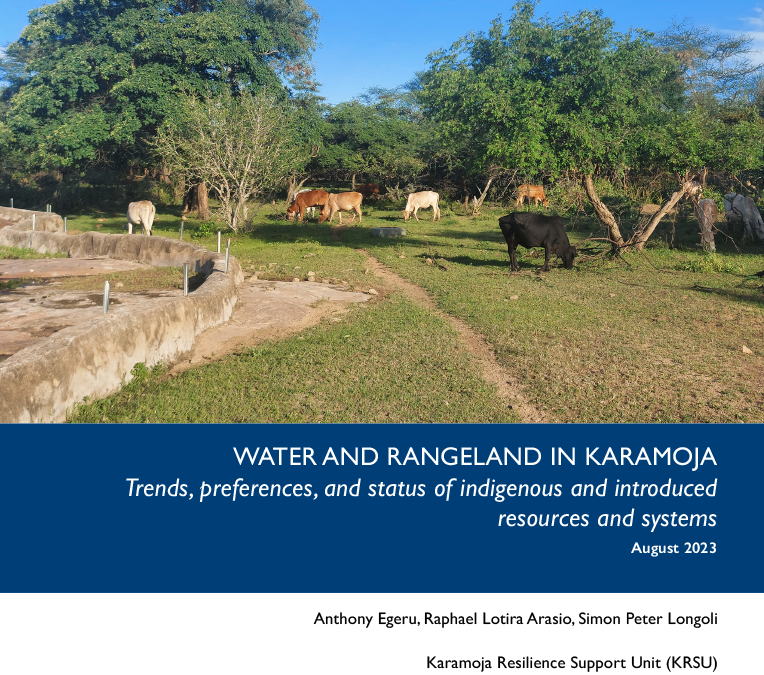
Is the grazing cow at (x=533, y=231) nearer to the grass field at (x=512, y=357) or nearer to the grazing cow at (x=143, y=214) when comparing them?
the grass field at (x=512, y=357)

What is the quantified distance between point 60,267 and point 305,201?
13.2m

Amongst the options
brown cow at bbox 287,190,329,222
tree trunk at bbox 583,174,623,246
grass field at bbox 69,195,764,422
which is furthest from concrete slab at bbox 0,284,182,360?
brown cow at bbox 287,190,329,222

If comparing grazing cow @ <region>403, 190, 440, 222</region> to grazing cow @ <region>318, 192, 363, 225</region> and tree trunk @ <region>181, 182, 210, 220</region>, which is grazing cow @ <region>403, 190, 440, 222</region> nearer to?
grazing cow @ <region>318, 192, 363, 225</region>

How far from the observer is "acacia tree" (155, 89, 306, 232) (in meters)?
18.6

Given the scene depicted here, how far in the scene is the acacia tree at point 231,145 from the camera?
733 inches

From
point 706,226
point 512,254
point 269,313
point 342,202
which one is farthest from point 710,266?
point 342,202

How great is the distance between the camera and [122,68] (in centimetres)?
2188

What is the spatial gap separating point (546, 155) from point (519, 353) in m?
7.17

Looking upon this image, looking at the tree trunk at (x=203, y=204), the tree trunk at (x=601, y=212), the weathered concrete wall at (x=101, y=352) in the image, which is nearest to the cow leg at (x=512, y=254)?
the tree trunk at (x=601, y=212)

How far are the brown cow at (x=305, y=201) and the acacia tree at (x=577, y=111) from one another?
10462 millimetres

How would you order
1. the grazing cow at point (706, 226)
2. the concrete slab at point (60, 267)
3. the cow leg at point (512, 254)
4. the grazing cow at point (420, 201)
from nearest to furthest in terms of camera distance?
the concrete slab at point (60, 267) < the cow leg at point (512, 254) < the grazing cow at point (706, 226) < the grazing cow at point (420, 201)

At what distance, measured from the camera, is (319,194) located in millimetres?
25500

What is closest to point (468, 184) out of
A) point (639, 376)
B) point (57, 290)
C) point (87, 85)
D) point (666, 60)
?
point (666, 60)

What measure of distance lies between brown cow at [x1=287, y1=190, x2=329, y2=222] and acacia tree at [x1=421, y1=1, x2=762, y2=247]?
10462 millimetres
